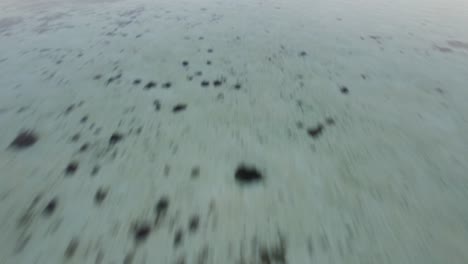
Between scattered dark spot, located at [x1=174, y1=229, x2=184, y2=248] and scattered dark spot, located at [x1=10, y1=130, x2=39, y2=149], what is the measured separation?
0.65 m

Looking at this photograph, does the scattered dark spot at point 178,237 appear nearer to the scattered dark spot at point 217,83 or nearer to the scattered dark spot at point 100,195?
the scattered dark spot at point 100,195

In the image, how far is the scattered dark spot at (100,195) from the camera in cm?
65

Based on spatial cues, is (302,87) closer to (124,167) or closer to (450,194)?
(450,194)

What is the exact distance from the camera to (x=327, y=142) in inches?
32.8

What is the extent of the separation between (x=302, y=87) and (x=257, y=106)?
0.27 meters

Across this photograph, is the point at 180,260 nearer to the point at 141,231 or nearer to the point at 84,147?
the point at 141,231

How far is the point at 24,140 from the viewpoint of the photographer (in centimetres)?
86

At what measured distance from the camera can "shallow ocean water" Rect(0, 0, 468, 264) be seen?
1.85 ft

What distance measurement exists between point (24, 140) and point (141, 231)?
2.02 feet

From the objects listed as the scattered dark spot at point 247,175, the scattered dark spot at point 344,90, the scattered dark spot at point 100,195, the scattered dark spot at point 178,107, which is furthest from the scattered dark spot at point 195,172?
the scattered dark spot at point 344,90

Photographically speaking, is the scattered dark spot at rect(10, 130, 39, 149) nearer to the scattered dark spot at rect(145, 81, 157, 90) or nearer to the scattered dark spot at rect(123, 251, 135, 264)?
the scattered dark spot at rect(145, 81, 157, 90)

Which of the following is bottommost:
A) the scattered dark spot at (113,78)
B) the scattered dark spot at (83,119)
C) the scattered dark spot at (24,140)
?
the scattered dark spot at (24,140)

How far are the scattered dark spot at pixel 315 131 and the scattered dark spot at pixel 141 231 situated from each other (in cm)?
59

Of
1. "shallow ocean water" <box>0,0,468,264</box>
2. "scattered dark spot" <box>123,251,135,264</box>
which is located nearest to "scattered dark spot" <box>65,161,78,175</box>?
"shallow ocean water" <box>0,0,468,264</box>
